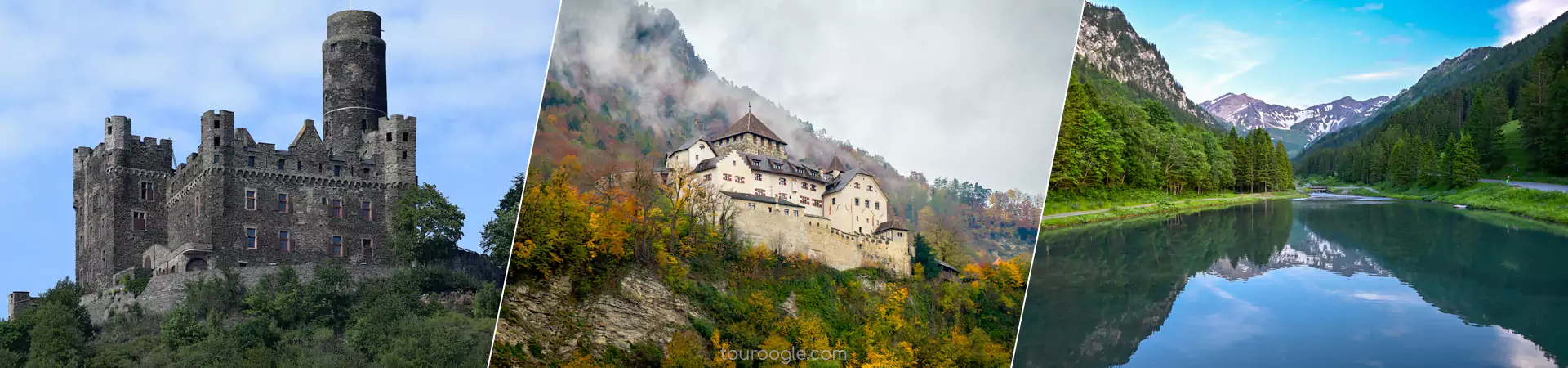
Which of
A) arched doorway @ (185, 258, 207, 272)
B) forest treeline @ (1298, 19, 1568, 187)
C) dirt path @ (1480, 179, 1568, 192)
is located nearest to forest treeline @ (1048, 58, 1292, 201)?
forest treeline @ (1298, 19, 1568, 187)

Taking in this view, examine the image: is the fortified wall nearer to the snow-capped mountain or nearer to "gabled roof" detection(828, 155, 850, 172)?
"gabled roof" detection(828, 155, 850, 172)

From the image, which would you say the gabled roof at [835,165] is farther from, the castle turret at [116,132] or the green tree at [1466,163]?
the castle turret at [116,132]

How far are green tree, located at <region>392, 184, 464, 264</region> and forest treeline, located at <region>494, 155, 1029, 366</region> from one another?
24.7m

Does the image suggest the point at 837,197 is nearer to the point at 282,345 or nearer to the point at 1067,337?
the point at 1067,337

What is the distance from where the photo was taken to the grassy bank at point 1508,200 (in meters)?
21.8

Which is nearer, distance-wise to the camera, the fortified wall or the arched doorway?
the fortified wall

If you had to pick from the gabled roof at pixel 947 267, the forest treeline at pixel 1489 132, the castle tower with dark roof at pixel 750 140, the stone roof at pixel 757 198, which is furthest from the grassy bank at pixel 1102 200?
the castle tower with dark roof at pixel 750 140

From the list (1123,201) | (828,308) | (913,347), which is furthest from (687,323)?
(1123,201)

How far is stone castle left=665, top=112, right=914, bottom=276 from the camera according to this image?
705 cm

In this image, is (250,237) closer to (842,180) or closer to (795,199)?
(795,199)

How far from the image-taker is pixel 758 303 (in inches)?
304

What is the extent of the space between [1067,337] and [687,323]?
823cm

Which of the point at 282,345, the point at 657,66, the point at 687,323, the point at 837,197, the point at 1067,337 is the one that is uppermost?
the point at 657,66

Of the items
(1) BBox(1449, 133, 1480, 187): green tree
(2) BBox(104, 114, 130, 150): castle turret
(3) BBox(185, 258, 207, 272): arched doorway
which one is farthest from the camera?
(2) BBox(104, 114, 130, 150): castle turret
